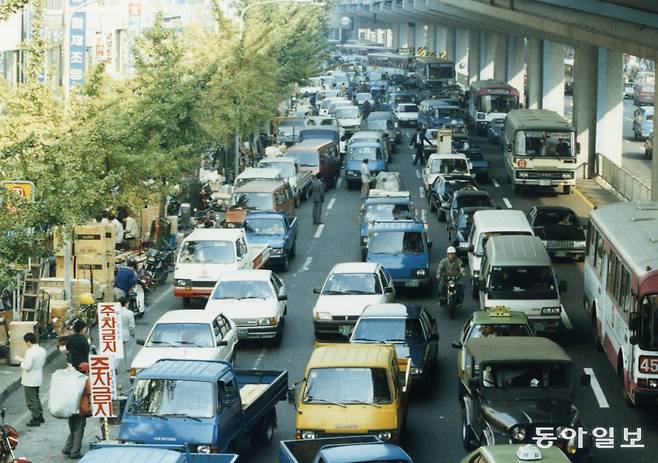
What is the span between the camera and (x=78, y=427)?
2241cm

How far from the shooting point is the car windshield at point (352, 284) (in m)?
32.1

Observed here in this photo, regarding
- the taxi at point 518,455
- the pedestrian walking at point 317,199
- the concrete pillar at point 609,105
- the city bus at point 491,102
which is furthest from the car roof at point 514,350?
the city bus at point 491,102

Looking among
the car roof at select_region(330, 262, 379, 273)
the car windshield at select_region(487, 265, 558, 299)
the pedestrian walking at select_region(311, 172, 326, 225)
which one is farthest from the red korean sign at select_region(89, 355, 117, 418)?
the pedestrian walking at select_region(311, 172, 326, 225)

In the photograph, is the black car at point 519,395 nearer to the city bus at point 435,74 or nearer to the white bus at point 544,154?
the white bus at point 544,154

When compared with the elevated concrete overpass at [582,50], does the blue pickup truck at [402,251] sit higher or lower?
lower

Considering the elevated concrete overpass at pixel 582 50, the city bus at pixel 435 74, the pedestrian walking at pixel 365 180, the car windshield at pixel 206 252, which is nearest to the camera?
the car windshield at pixel 206 252

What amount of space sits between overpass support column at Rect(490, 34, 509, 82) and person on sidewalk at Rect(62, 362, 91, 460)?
3175 inches

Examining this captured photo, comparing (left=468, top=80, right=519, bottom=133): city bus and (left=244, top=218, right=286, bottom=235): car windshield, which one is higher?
(left=468, top=80, right=519, bottom=133): city bus

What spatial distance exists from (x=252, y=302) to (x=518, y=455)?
16133mm

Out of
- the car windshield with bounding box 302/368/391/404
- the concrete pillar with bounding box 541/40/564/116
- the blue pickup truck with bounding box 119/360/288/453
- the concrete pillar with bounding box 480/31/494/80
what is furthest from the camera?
the concrete pillar with bounding box 480/31/494/80

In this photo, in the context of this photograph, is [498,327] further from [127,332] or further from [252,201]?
[252,201]

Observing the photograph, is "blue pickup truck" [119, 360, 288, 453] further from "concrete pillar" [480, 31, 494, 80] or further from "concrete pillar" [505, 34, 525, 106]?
"concrete pillar" [480, 31, 494, 80]

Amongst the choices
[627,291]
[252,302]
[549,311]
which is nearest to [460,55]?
[549,311]

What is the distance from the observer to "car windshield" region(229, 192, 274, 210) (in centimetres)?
4500
